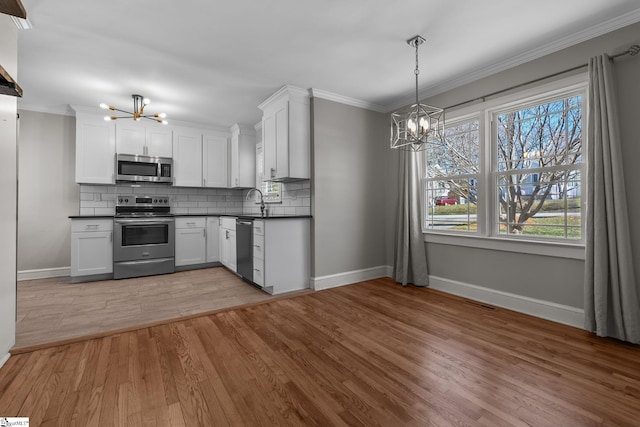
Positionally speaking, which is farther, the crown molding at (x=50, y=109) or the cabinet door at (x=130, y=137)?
the cabinet door at (x=130, y=137)

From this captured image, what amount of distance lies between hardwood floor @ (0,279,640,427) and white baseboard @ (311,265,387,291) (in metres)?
1.01

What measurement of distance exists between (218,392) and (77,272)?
12.1 ft

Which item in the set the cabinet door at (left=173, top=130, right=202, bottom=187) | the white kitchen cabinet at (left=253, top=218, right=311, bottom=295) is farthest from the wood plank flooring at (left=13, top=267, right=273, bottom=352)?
the cabinet door at (left=173, top=130, right=202, bottom=187)

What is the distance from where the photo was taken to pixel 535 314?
9.15 ft

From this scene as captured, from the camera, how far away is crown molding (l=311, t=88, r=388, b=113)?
378 centimetres

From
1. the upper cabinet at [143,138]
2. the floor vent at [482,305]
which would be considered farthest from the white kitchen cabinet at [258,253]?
the upper cabinet at [143,138]

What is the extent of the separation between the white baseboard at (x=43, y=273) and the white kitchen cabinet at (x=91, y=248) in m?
0.60

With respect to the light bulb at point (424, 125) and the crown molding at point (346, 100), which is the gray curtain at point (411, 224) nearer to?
the crown molding at point (346, 100)

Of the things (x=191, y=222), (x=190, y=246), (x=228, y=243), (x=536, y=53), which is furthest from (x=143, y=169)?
(x=536, y=53)

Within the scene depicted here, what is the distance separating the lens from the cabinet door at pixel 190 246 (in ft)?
15.7

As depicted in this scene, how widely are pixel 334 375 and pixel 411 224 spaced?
247cm

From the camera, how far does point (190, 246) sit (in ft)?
16.1

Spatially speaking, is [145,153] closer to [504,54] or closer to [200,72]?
[200,72]

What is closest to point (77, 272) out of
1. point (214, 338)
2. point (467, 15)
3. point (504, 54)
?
point (214, 338)
